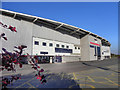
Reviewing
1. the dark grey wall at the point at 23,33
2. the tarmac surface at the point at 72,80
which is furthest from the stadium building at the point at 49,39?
the tarmac surface at the point at 72,80

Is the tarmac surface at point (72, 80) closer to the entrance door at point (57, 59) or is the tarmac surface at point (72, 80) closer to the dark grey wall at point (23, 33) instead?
the dark grey wall at point (23, 33)

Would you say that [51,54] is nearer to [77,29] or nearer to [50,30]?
[50,30]

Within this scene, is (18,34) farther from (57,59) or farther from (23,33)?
(57,59)

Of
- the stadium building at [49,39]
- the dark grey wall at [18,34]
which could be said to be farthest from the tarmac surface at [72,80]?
the dark grey wall at [18,34]

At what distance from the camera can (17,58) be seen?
2186 mm

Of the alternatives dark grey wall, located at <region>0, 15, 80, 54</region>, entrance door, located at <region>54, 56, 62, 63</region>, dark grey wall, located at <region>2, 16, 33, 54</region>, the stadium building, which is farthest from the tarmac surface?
entrance door, located at <region>54, 56, 62, 63</region>

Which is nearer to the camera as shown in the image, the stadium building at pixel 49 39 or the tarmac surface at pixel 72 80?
the tarmac surface at pixel 72 80

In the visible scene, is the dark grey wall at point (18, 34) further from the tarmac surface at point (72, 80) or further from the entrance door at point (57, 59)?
the tarmac surface at point (72, 80)

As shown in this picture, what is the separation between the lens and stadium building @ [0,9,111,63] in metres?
18.9

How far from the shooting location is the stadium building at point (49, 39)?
18938mm

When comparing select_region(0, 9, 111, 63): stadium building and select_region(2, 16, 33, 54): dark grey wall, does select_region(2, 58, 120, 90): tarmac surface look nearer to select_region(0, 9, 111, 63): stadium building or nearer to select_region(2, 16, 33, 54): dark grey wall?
select_region(0, 9, 111, 63): stadium building

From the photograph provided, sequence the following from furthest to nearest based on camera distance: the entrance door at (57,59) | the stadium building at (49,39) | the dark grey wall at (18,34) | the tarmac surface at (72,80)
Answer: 1. the entrance door at (57,59)
2. the stadium building at (49,39)
3. the dark grey wall at (18,34)
4. the tarmac surface at (72,80)

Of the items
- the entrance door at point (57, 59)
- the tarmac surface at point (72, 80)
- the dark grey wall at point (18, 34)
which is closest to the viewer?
the tarmac surface at point (72, 80)

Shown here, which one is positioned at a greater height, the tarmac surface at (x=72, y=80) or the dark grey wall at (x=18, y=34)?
the dark grey wall at (x=18, y=34)
